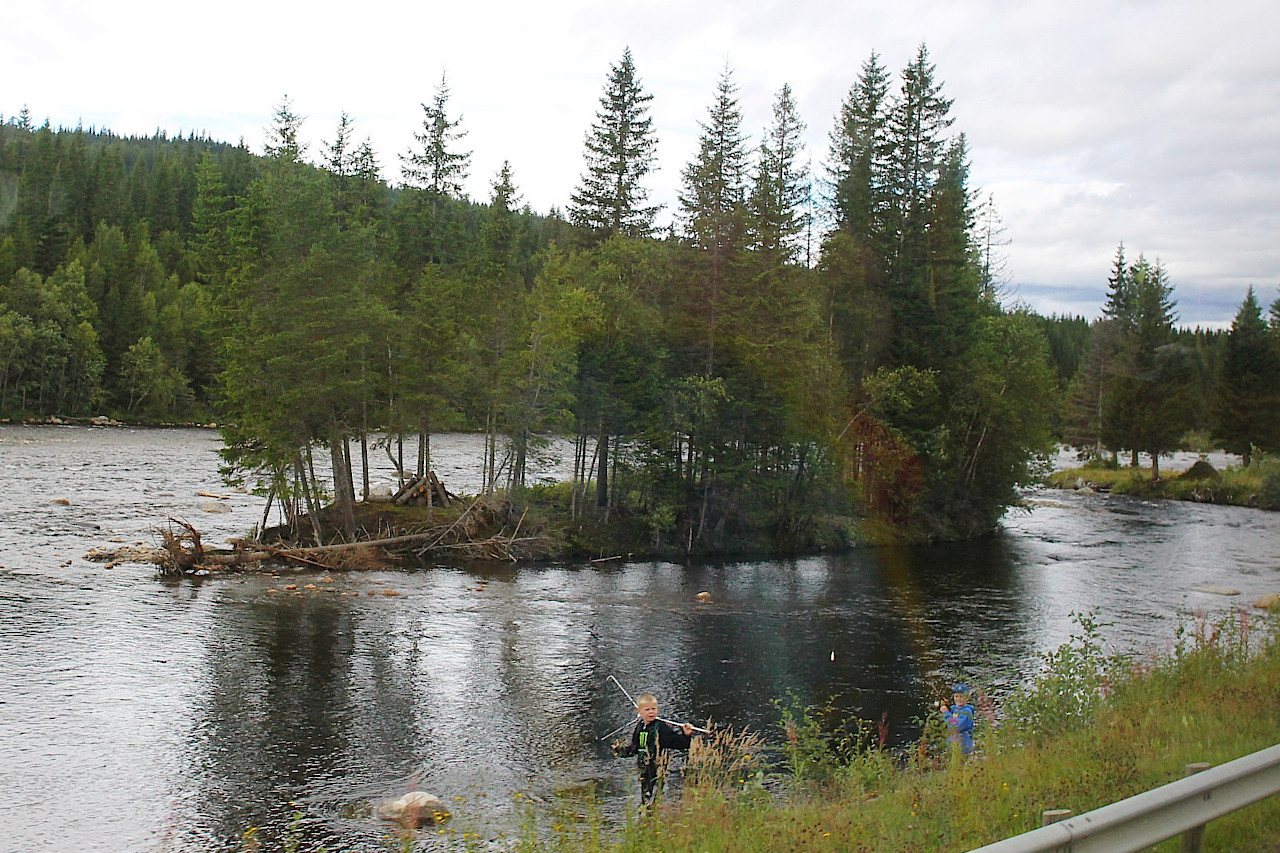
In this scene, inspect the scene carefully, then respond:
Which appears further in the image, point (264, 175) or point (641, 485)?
point (641, 485)

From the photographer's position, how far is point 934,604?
30844mm

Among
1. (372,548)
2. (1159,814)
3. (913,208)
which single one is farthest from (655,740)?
(913,208)

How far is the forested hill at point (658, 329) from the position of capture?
116 feet

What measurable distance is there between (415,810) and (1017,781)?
26.8 feet

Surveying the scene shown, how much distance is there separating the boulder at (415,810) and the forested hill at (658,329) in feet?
70.7

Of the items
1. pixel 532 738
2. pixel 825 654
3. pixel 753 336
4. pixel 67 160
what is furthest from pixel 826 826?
pixel 67 160

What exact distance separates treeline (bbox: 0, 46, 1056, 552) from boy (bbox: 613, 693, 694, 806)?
24.8 meters

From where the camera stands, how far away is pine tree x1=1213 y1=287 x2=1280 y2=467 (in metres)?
68.7

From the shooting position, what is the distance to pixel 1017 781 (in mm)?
9422

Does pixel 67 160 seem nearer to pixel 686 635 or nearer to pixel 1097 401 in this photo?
pixel 1097 401

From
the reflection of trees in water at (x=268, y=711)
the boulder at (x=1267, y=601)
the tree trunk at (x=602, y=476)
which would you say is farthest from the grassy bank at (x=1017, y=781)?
the tree trunk at (x=602, y=476)

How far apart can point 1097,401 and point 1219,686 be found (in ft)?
276

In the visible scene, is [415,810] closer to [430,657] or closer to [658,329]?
[430,657]

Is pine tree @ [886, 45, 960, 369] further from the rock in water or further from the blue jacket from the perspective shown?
the blue jacket
